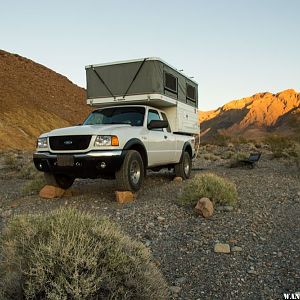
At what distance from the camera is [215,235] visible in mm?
5074

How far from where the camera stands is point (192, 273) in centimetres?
393

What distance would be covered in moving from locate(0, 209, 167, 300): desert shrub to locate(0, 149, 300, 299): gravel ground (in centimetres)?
70

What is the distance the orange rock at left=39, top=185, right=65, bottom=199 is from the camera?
7.99 m

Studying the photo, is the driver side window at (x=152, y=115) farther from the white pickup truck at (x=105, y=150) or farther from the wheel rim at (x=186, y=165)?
the wheel rim at (x=186, y=165)

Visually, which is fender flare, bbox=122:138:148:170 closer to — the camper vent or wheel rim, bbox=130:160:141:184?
wheel rim, bbox=130:160:141:184

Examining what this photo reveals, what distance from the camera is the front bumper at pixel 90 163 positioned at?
6965 mm

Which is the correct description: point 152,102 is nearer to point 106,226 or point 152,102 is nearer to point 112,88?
point 112,88

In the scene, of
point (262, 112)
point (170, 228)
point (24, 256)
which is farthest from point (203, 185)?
point (262, 112)

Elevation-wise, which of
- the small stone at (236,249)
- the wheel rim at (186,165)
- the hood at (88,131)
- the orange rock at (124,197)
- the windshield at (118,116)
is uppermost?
the windshield at (118,116)

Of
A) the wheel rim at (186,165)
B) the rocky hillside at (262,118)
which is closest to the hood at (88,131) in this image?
the wheel rim at (186,165)

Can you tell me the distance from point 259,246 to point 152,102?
5523mm

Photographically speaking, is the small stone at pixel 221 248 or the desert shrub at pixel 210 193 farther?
the desert shrub at pixel 210 193

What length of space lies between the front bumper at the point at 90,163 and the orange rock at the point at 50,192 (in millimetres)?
789

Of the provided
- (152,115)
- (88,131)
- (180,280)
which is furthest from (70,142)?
(180,280)
